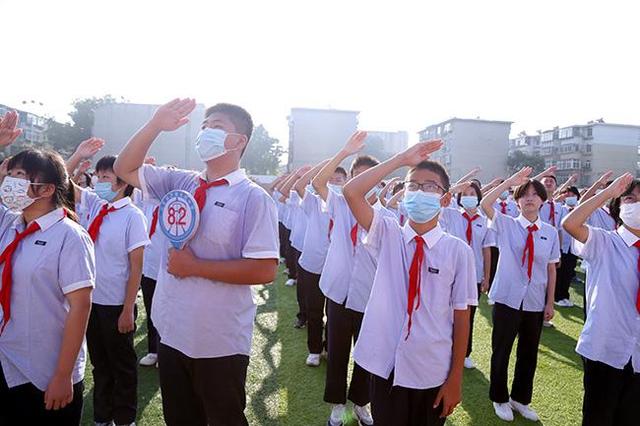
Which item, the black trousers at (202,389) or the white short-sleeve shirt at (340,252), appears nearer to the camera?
the black trousers at (202,389)

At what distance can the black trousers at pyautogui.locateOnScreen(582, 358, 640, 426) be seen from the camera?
3.18m

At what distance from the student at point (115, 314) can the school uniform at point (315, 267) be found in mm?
2464

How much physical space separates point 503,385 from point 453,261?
8.35 feet

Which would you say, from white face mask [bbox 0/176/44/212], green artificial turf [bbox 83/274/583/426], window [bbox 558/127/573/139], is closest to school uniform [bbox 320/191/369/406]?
green artificial turf [bbox 83/274/583/426]

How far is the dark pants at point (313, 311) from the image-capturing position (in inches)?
222

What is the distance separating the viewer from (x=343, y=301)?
4297mm

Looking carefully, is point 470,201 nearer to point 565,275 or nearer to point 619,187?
point 619,187

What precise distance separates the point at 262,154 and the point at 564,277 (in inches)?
1489

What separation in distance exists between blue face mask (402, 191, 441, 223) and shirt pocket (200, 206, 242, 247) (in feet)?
3.51

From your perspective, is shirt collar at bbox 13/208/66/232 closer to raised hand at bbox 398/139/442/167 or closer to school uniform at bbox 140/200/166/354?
raised hand at bbox 398/139/442/167

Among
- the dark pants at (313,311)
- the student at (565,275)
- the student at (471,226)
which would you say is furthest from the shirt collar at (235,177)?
the student at (565,275)

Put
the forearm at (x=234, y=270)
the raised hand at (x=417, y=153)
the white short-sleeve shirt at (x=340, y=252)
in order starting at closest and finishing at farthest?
the forearm at (x=234, y=270)
the raised hand at (x=417, y=153)
the white short-sleeve shirt at (x=340, y=252)

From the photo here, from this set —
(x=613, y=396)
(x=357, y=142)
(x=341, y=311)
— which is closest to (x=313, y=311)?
(x=341, y=311)

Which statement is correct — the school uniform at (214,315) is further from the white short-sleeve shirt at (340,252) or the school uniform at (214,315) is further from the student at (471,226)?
the student at (471,226)
